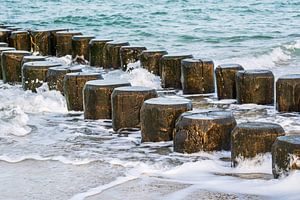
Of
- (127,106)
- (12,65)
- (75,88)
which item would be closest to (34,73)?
(75,88)

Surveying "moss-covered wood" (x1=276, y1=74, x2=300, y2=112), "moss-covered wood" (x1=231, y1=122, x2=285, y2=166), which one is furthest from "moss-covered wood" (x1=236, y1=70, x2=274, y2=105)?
"moss-covered wood" (x1=231, y1=122, x2=285, y2=166)

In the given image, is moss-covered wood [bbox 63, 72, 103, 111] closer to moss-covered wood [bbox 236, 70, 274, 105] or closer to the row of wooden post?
the row of wooden post

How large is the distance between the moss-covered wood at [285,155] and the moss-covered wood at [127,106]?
2315 mm

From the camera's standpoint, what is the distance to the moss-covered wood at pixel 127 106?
7.10 m

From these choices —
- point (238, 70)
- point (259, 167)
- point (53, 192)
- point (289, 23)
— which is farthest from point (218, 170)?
point (289, 23)

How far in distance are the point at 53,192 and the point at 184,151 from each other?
1.44m

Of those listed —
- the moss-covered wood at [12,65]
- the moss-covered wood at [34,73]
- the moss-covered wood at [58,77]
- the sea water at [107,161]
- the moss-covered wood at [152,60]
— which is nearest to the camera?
the sea water at [107,161]

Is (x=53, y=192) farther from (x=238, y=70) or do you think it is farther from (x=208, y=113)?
(x=238, y=70)

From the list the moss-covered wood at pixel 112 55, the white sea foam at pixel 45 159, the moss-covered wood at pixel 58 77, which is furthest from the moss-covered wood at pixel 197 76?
the white sea foam at pixel 45 159

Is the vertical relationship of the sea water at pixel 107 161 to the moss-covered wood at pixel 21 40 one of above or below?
below

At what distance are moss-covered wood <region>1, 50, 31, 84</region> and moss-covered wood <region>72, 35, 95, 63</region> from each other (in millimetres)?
2299

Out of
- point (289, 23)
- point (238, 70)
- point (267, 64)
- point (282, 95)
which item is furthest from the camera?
point (289, 23)

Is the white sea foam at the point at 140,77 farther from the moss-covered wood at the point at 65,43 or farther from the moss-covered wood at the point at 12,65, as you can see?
the moss-covered wood at the point at 65,43

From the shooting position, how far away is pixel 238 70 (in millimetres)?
8625
